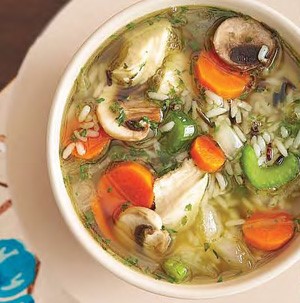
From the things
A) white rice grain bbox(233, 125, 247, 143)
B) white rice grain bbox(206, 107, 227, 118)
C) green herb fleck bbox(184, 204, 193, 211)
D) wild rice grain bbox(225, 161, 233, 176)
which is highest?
white rice grain bbox(206, 107, 227, 118)

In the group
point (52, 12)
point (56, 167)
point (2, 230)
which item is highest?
point (52, 12)

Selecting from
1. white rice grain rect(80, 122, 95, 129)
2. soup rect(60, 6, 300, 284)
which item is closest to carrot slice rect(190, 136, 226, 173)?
soup rect(60, 6, 300, 284)

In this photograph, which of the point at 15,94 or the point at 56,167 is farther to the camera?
the point at 15,94

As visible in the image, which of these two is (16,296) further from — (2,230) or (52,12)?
(52,12)

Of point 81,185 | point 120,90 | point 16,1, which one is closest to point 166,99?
point 120,90

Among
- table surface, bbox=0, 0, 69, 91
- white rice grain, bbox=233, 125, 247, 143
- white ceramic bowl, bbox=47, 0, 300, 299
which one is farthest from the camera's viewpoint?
table surface, bbox=0, 0, 69, 91

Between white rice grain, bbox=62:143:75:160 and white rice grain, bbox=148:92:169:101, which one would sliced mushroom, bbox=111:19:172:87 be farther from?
white rice grain, bbox=62:143:75:160

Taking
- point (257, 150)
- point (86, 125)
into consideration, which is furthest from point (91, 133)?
point (257, 150)

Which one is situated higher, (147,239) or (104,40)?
(104,40)
